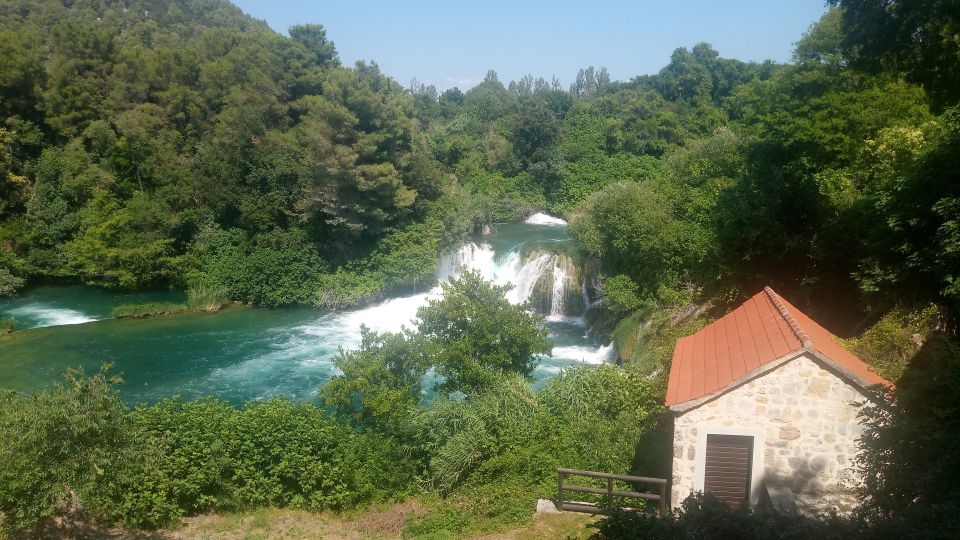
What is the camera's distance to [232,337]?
23500 millimetres

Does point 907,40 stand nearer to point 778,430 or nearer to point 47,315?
point 778,430

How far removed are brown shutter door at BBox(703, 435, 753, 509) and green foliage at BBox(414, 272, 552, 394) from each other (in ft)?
20.3

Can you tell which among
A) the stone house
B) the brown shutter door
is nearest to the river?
the stone house

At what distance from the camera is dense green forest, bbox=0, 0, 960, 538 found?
891 centimetres

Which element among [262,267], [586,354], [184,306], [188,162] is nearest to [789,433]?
[586,354]

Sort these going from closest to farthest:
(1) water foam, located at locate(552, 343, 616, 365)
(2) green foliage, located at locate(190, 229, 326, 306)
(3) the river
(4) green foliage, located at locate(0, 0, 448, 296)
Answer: (3) the river
(1) water foam, located at locate(552, 343, 616, 365)
(2) green foliage, located at locate(190, 229, 326, 306)
(4) green foliage, located at locate(0, 0, 448, 296)

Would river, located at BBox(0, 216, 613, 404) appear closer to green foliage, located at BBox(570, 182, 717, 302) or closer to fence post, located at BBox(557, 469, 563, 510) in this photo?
green foliage, located at BBox(570, 182, 717, 302)

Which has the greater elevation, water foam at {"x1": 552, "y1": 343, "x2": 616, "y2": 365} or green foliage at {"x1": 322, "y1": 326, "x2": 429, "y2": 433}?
green foliage at {"x1": 322, "y1": 326, "x2": 429, "y2": 433}

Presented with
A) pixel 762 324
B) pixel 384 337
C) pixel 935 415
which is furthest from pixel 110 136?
pixel 935 415

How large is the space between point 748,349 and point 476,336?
6754 millimetres

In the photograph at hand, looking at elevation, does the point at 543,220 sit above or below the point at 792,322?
above

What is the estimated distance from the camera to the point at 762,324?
29.8 feet

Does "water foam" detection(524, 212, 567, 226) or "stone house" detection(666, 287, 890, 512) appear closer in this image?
"stone house" detection(666, 287, 890, 512)

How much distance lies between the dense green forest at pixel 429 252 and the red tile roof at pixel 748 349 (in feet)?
3.32
